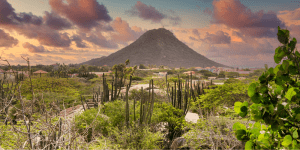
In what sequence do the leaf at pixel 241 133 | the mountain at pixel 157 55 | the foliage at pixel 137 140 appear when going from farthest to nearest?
the mountain at pixel 157 55 < the foliage at pixel 137 140 < the leaf at pixel 241 133

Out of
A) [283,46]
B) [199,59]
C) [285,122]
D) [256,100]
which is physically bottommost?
[285,122]

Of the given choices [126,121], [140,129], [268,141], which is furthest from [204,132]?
[268,141]

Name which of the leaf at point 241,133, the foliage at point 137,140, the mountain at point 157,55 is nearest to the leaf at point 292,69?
the leaf at point 241,133

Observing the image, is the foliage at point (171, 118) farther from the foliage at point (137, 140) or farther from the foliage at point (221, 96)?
the foliage at point (221, 96)

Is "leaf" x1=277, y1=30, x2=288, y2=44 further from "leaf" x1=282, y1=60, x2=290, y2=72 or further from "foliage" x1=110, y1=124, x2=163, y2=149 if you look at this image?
"foliage" x1=110, y1=124, x2=163, y2=149

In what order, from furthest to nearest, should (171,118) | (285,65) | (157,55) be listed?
(157,55) < (171,118) < (285,65)

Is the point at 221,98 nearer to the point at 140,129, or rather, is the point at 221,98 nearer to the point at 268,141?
the point at 140,129

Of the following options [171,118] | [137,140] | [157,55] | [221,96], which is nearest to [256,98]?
[137,140]

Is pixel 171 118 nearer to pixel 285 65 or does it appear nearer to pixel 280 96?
pixel 280 96
